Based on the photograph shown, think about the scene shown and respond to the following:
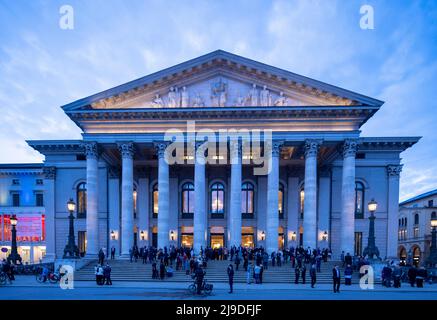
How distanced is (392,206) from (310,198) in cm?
1166

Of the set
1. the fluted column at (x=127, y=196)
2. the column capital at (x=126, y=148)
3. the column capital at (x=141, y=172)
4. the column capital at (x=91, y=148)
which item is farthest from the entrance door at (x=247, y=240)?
the column capital at (x=91, y=148)

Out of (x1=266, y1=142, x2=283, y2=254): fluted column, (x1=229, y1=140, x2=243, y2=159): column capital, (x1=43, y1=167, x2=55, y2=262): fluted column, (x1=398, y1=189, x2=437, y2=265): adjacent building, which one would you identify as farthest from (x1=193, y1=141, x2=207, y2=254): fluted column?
(x1=398, y1=189, x2=437, y2=265): adjacent building

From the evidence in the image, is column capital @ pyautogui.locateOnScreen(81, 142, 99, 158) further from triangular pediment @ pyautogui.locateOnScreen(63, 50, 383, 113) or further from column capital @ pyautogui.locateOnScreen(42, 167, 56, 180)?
column capital @ pyautogui.locateOnScreen(42, 167, 56, 180)

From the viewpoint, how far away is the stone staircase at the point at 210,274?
1991cm

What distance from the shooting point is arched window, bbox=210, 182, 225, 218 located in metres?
33.2

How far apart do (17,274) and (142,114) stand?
15426 millimetres

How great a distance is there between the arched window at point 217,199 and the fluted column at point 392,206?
17322mm

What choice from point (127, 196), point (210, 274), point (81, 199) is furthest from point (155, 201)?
point (210, 274)

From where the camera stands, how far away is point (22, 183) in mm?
43406

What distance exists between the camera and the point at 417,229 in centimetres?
5434

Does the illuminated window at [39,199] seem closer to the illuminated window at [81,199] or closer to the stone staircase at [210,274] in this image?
the illuminated window at [81,199]
